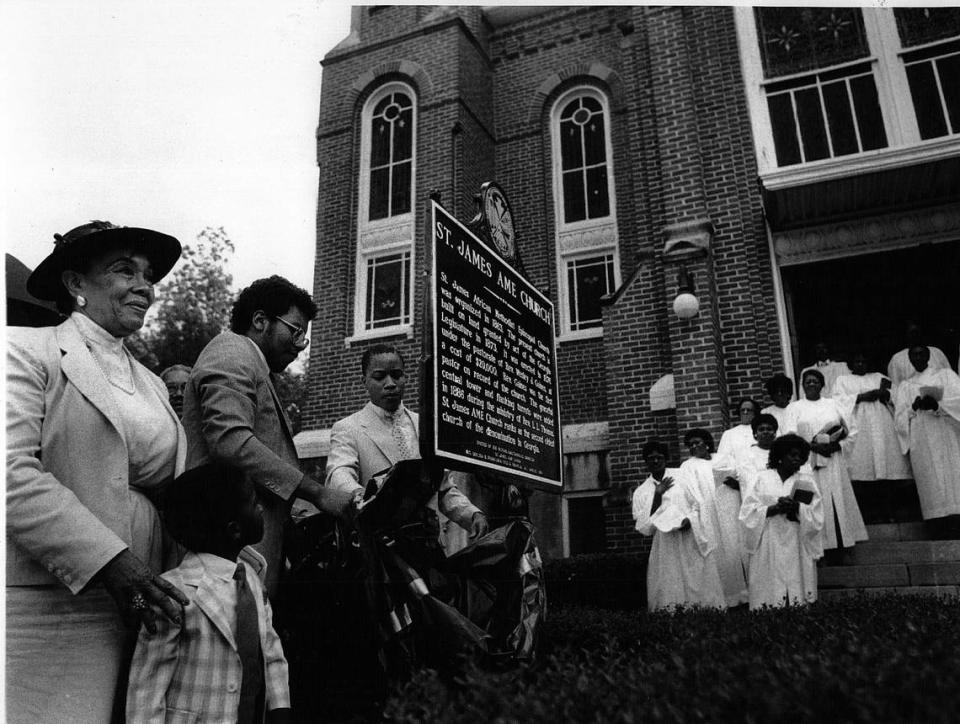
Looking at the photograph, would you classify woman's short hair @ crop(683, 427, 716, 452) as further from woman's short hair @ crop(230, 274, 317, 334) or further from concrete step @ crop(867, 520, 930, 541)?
woman's short hair @ crop(230, 274, 317, 334)

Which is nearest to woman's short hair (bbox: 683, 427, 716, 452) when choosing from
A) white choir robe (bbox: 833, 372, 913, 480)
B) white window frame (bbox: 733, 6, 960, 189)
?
white choir robe (bbox: 833, 372, 913, 480)

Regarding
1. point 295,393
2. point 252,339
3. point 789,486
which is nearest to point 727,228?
point 789,486

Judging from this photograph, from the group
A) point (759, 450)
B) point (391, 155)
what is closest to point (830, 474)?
point (759, 450)

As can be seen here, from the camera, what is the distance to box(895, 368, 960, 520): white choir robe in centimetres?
736

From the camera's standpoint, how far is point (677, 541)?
7414 millimetres

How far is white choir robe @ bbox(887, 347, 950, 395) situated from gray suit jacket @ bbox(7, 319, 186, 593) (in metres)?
8.09

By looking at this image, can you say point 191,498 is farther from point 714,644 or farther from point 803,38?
point 803,38

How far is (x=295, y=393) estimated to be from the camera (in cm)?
2481

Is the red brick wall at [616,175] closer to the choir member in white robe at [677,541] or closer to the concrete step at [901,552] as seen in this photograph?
the choir member in white robe at [677,541]

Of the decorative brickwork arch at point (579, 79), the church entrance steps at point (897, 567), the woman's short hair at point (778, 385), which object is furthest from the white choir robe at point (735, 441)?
the decorative brickwork arch at point (579, 79)

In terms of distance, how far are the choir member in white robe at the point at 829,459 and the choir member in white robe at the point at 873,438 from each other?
21 centimetres

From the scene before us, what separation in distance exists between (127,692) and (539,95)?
12807 millimetres

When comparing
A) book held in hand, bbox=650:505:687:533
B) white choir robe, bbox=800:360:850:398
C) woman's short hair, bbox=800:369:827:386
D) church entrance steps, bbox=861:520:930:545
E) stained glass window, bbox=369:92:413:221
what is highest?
stained glass window, bbox=369:92:413:221

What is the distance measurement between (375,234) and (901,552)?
376 inches
